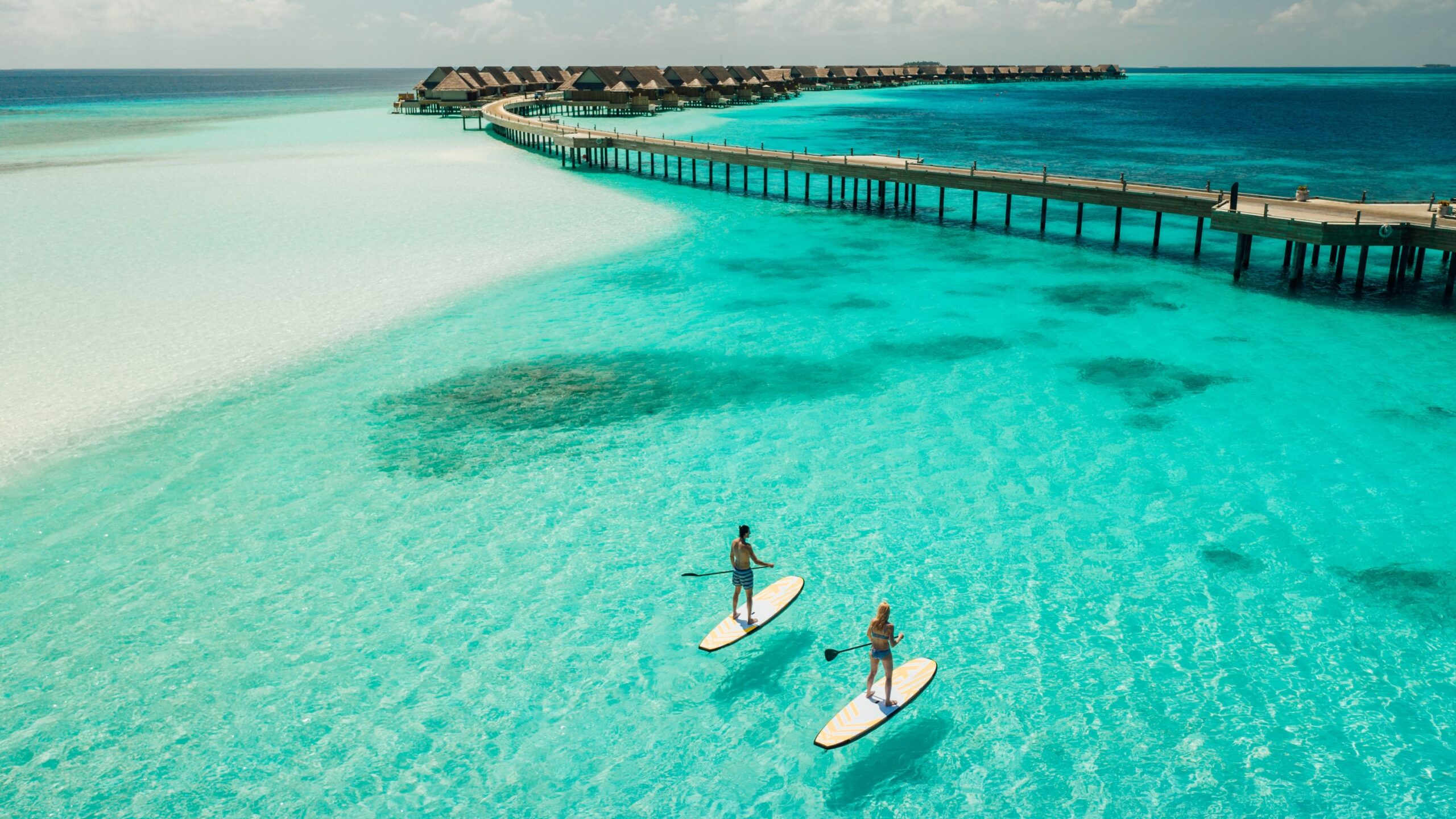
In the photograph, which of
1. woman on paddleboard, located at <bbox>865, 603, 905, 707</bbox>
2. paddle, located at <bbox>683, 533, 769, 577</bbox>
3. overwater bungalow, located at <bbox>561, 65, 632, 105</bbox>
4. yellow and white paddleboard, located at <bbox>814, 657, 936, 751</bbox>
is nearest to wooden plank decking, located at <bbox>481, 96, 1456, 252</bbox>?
paddle, located at <bbox>683, 533, 769, 577</bbox>

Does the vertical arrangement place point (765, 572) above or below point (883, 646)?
below

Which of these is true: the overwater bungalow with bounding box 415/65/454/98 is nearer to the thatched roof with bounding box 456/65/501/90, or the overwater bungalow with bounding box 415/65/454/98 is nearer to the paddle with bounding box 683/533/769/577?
the thatched roof with bounding box 456/65/501/90

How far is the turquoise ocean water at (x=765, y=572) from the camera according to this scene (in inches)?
467

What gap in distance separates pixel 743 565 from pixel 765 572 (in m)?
2.38

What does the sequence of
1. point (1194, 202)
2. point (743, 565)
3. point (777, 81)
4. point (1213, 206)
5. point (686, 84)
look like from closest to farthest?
point (743, 565)
point (1213, 206)
point (1194, 202)
point (686, 84)
point (777, 81)

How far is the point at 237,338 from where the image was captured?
2886 centimetres

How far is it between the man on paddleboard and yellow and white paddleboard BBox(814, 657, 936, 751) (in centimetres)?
229

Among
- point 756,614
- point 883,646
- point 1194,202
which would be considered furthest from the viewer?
point 1194,202

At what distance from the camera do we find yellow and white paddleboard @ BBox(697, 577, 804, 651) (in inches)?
560

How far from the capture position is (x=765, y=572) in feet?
53.2

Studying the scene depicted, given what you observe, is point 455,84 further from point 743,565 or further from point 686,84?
point 743,565

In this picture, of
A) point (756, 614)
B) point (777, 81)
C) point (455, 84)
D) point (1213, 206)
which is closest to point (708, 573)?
point (756, 614)

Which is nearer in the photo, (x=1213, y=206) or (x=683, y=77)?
(x=1213, y=206)

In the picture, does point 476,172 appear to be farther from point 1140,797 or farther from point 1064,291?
point 1140,797
